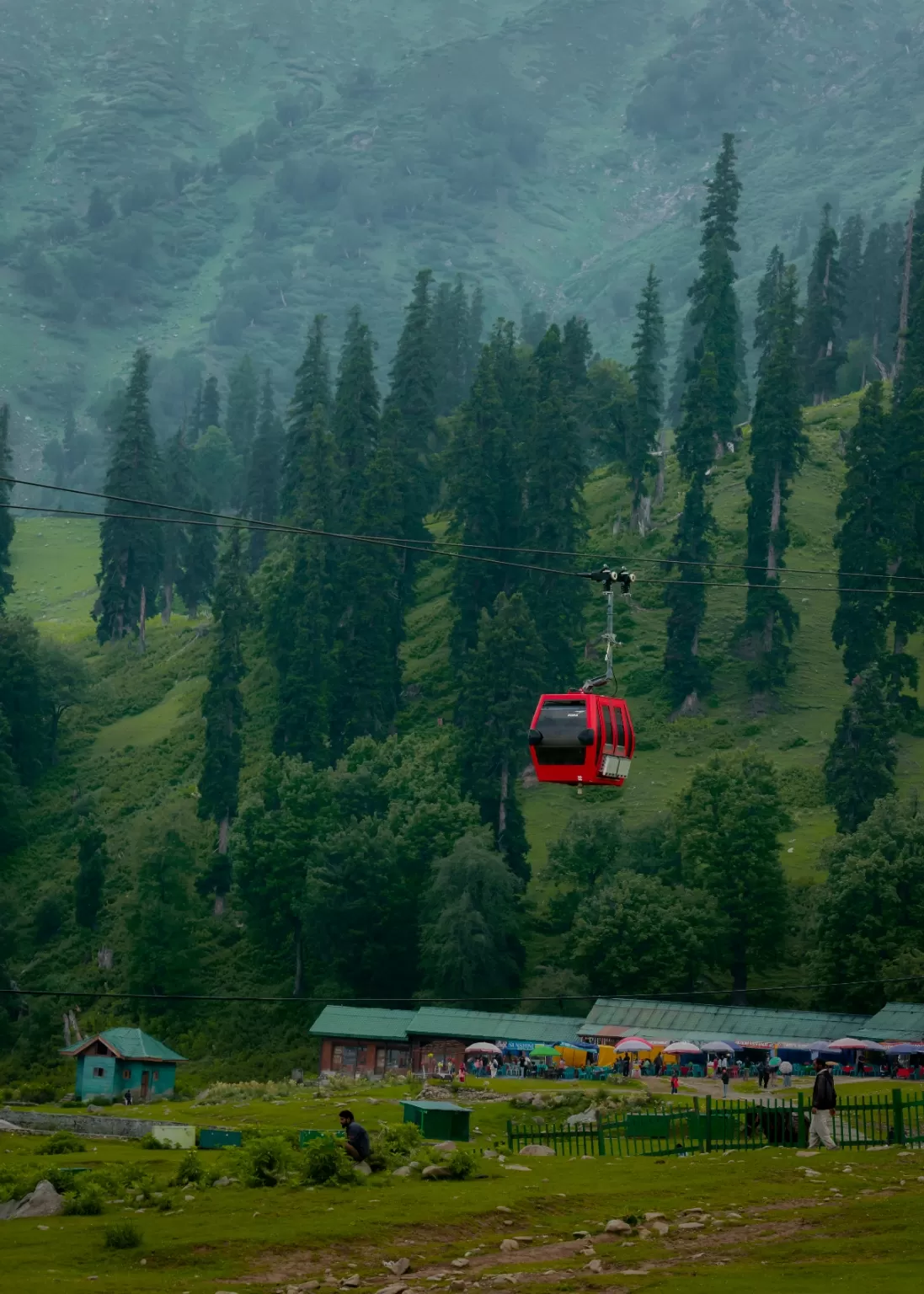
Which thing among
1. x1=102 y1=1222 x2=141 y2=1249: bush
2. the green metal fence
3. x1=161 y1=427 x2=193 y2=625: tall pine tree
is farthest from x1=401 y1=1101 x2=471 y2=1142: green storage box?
x1=161 y1=427 x2=193 y2=625: tall pine tree

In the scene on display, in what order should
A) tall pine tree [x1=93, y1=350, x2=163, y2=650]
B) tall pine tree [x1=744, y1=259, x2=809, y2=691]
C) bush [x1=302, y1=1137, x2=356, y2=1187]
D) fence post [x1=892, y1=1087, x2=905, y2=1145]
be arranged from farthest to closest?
tall pine tree [x1=93, y1=350, x2=163, y2=650] → tall pine tree [x1=744, y1=259, x2=809, y2=691] → fence post [x1=892, y1=1087, x2=905, y2=1145] → bush [x1=302, y1=1137, x2=356, y2=1187]

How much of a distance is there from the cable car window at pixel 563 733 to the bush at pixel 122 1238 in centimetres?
1162

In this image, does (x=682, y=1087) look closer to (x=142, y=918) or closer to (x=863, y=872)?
(x=863, y=872)

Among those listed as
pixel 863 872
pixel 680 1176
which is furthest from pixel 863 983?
pixel 680 1176

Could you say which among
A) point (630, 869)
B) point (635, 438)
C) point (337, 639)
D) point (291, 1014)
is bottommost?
point (291, 1014)

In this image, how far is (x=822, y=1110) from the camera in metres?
38.2

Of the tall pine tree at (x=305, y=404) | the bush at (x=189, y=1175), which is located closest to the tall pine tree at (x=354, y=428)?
the tall pine tree at (x=305, y=404)

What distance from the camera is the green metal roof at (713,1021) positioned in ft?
248

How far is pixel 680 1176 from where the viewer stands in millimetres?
37219

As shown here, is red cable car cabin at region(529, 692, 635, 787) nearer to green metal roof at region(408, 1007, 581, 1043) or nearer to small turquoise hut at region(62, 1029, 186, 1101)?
small turquoise hut at region(62, 1029, 186, 1101)

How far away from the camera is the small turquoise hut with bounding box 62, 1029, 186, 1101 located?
249 ft

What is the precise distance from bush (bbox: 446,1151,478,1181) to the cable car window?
8.57 metres

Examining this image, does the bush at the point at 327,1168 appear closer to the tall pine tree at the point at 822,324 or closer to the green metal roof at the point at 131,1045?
the green metal roof at the point at 131,1045

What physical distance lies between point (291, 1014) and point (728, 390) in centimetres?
6198
